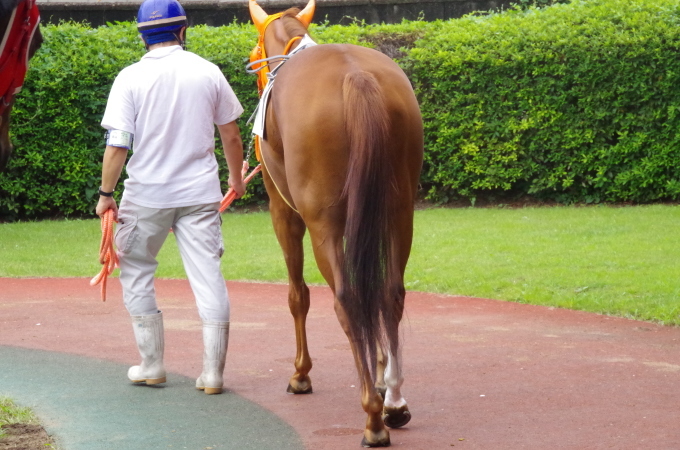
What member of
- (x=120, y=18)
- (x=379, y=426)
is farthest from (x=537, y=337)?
(x=120, y=18)

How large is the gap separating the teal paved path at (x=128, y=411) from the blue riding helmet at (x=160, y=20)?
183cm

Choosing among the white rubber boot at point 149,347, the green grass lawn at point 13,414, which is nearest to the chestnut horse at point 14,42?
the green grass lawn at point 13,414

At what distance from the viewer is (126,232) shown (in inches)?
188

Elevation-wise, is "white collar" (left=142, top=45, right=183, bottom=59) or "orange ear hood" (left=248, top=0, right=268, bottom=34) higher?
"orange ear hood" (left=248, top=0, right=268, bottom=34)

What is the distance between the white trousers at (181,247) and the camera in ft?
15.7

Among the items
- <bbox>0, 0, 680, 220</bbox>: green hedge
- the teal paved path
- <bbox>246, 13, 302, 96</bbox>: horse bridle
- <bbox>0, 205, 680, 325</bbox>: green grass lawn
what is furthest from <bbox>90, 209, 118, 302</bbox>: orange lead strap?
<bbox>0, 0, 680, 220</bbox>: green hedge

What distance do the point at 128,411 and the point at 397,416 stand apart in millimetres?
1323

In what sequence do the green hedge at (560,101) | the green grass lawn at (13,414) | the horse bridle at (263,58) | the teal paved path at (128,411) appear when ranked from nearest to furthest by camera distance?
1. the teal paved path at (128,411)
2. the green grass lawn at (13,414)
3. the horse bridle at (263,58)
4. the green hedge at (560,101)

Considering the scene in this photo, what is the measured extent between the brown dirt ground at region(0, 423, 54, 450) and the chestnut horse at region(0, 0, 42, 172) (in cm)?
154

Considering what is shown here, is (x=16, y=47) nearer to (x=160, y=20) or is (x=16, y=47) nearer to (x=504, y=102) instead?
(x=160, y=20)

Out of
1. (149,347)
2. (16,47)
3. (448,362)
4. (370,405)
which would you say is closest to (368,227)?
(370,405)

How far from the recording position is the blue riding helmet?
4.65 meters

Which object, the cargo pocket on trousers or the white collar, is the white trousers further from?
the white collar

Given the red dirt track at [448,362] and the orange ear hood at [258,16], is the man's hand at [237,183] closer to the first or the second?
the orange ear hood at [258,16]
